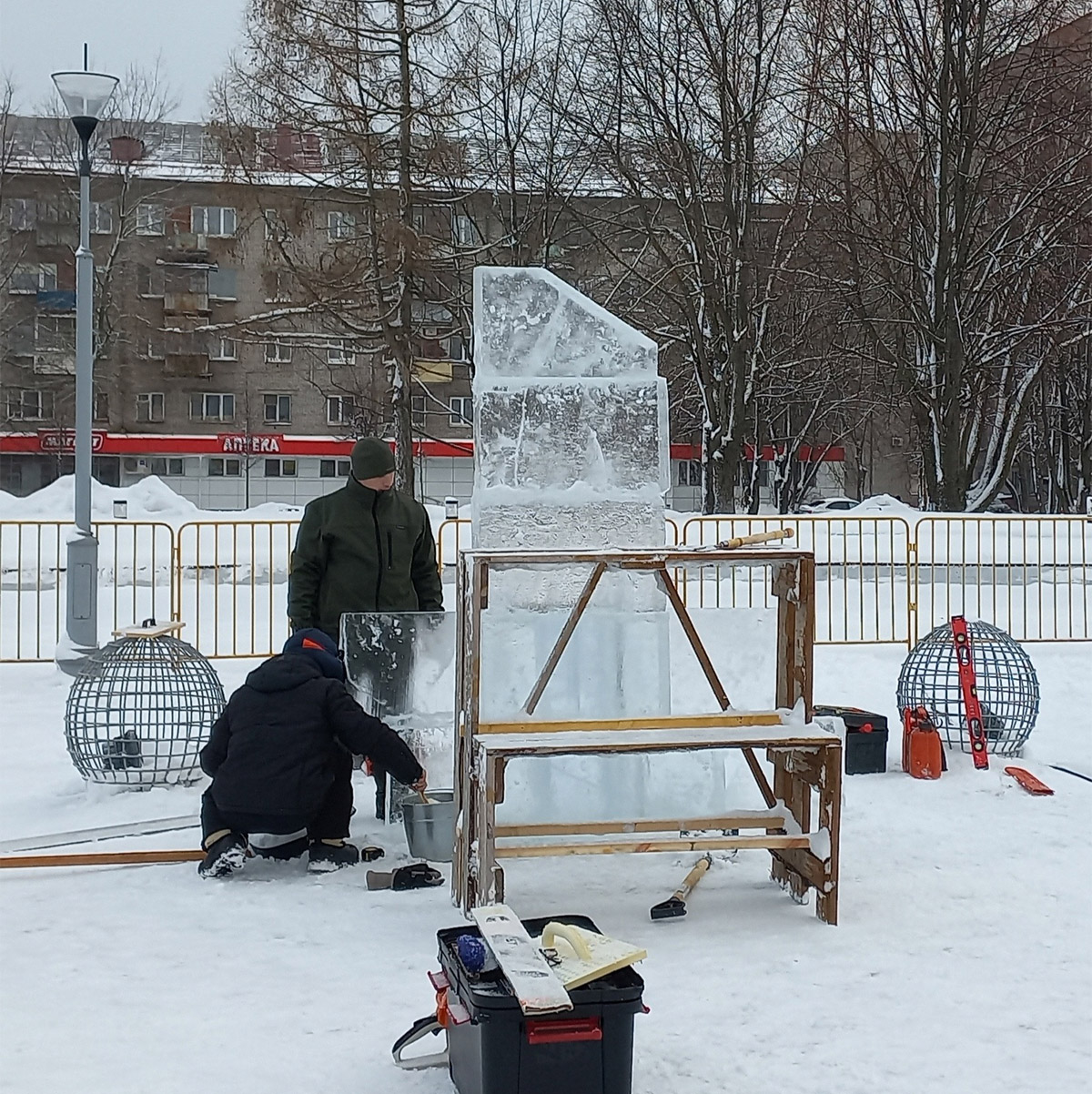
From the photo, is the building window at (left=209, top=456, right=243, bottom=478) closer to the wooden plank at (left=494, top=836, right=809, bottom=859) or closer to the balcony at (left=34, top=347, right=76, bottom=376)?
the balcony at (left=34, top=347, right=76, bottom=376)

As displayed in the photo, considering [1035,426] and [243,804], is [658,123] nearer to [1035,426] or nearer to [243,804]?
[1035,426]

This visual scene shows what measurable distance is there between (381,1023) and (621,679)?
7.00ft

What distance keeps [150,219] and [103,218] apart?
144cm

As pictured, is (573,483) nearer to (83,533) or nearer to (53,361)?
(83,533)

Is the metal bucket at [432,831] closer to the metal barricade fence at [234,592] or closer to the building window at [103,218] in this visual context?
the metal barricade fence at [234,592]

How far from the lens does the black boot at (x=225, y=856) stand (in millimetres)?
5691

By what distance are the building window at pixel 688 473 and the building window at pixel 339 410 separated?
35.3 ft

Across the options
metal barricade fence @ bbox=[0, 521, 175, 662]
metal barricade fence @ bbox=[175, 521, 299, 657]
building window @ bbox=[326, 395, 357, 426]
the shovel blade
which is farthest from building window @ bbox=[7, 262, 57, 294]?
the shovel blade

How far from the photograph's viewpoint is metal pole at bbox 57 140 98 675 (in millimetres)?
11008

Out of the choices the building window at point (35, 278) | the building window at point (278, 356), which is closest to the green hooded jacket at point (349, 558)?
the building window at point (278, 356)

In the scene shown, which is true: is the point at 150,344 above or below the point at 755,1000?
above

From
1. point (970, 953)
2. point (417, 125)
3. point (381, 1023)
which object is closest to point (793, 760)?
point (970, 953)

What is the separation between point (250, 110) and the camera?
21.5m

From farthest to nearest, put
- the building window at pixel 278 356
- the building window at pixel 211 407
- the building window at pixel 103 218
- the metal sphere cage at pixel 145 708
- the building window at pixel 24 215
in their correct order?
the building window at pixel 211 407 < the building window at pixel 278 356 < the building window at pixel 103 218 < the building window at pixel 24 215 < the metal sphere cage at pixel 145 708
